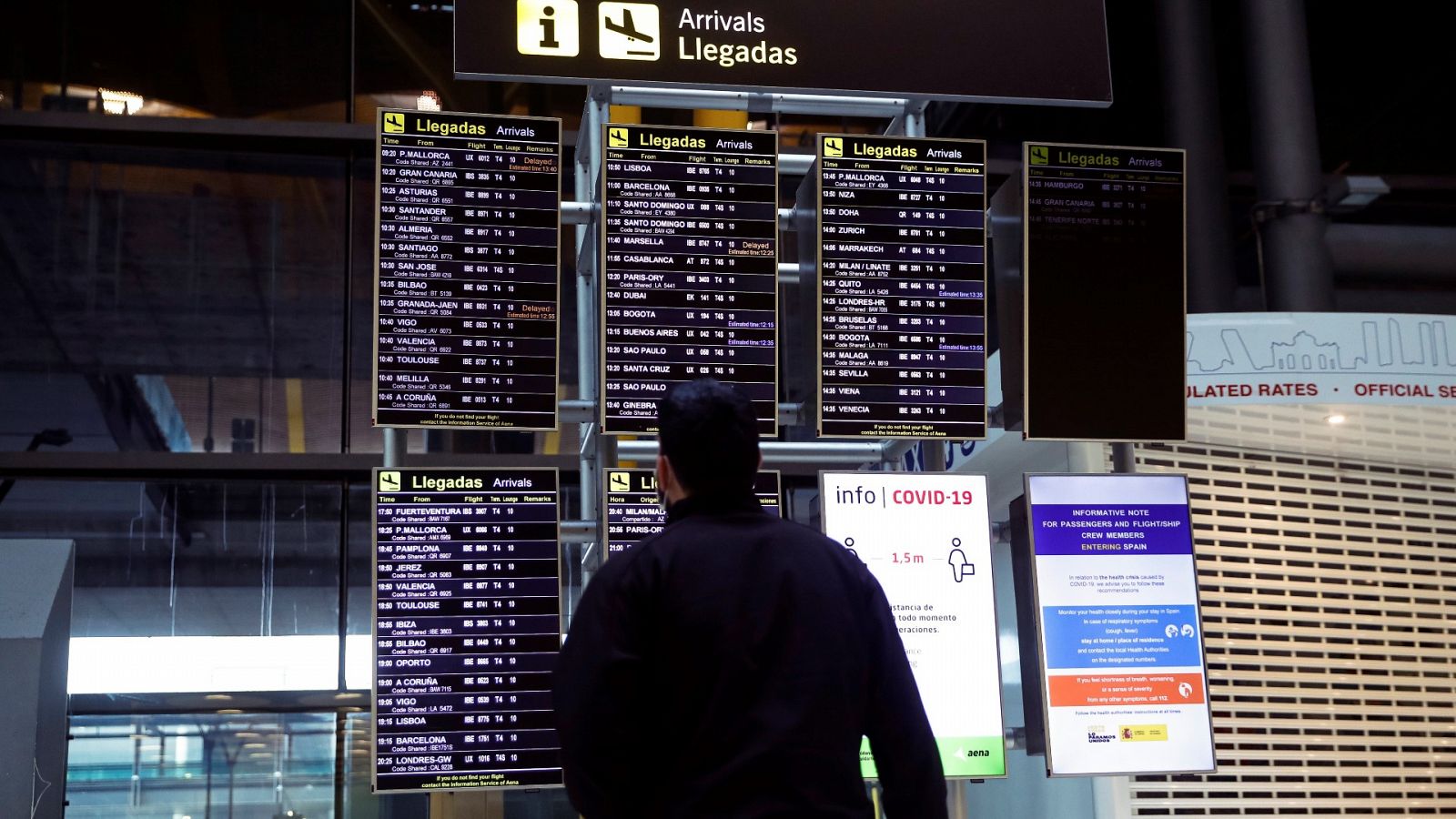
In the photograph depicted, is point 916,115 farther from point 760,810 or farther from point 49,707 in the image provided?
point 49,707

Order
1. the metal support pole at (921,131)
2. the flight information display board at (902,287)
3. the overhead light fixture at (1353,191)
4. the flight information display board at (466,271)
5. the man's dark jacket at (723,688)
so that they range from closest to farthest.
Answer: the man's dark jacket at (723,688), the flight information display board at (466,271), the flight information display board at (902,287), the metal support pole at (921,131), the overhead light fixture at (1353,191)

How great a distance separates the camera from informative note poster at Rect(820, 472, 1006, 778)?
15.8ft

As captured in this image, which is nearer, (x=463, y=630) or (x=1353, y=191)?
(x=463, y=630)

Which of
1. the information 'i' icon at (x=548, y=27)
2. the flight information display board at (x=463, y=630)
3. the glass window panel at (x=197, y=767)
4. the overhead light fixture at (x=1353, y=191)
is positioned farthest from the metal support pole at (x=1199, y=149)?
the flight information display board at (x=463, y=630)

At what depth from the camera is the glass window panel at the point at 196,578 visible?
7801 mm

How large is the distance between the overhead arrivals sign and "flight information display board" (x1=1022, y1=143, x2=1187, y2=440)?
0.91 ft

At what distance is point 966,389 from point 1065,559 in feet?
2.14

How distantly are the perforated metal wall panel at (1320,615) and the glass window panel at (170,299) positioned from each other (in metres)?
4.52

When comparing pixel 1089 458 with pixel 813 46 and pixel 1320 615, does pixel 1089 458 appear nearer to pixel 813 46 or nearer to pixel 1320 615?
pixel 1320 615

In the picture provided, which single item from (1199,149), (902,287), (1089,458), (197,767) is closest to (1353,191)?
(1199,149)

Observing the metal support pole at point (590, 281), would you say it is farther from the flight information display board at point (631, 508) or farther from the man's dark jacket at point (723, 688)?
the man's dark jacket at point (723, 688)

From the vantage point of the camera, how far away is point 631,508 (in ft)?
16.2

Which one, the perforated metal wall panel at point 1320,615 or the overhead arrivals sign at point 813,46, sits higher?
the overhead arrivals sign at point 813,46

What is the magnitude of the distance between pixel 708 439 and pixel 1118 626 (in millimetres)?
2903
